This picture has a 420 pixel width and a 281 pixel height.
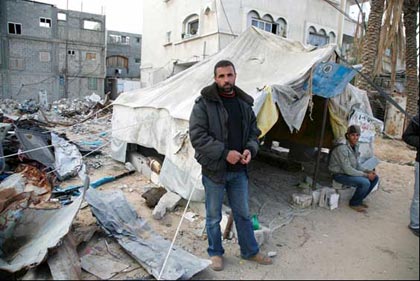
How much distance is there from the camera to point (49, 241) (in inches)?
124

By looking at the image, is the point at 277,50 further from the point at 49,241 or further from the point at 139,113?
the point at 49,241

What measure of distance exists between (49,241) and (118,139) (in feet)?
15.5

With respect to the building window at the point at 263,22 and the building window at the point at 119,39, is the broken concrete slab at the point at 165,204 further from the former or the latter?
the building window at the point at 119,39

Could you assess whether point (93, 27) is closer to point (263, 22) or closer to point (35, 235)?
point (263, 22)

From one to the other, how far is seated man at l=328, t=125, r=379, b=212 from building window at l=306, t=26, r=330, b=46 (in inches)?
506

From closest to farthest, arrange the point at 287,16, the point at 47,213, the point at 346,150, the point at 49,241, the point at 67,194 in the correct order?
the point at 49,241, the point at 47,213, the point at 346,150, the point at 67,194, the point at 287,16

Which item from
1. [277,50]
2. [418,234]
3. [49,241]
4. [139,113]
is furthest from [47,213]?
[277,50]

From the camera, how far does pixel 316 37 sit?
16938mm

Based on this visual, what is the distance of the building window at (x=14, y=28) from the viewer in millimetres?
24672

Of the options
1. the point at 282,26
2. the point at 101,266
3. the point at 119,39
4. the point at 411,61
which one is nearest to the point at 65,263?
the point at 101,266

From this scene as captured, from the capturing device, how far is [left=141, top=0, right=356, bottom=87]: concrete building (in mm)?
13773

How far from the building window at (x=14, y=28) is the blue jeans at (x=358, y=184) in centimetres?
2812

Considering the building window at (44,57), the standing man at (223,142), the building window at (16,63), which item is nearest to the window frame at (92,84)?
the building window at (44,57)

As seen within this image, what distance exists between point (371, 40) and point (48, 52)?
25286 mm
